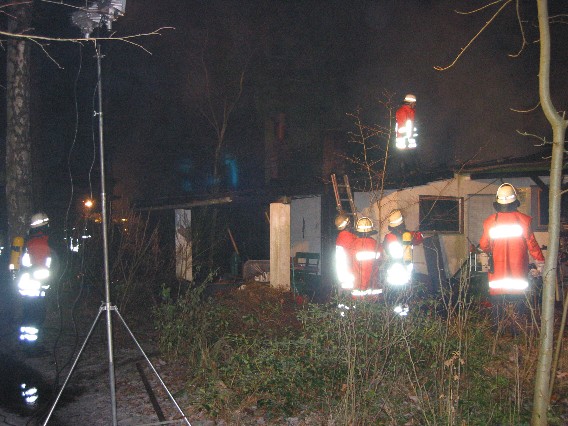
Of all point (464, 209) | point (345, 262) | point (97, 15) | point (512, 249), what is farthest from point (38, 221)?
point (464, 209)

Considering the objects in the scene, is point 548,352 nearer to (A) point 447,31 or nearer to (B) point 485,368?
(B) point 485,368

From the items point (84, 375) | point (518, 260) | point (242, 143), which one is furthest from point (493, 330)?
point (242, 143)

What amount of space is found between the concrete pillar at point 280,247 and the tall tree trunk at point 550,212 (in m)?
8.48

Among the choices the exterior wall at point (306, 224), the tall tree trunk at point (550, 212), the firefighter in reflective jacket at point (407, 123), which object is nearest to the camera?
the tall tree trunk at point (550, 212)

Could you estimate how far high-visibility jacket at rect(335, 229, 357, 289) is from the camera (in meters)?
7.01

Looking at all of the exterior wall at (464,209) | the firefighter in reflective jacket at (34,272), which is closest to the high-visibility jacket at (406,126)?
the exterior wall at (464,209)

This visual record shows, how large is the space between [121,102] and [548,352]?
26.9 m

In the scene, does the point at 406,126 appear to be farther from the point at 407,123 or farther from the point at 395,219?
the point at 395,219

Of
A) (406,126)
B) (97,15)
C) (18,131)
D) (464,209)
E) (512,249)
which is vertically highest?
(406,126)

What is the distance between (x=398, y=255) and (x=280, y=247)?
503 centimetres

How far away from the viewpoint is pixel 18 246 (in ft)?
26.4

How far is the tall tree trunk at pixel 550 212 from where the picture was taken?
11.0 feet

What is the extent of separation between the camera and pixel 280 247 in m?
12.0

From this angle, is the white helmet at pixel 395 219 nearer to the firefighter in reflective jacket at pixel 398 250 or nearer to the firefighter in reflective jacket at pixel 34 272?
the firefighter in reflective jacket at pixel 398 250
